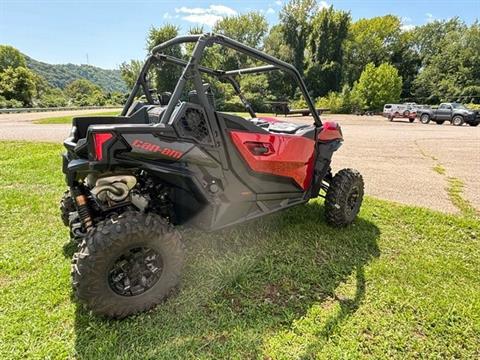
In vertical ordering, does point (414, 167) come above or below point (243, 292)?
below

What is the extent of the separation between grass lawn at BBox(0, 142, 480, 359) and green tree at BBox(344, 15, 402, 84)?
57.1m

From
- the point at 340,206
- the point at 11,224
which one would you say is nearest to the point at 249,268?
the point at 340,206

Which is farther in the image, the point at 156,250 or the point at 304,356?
the point at 156,250

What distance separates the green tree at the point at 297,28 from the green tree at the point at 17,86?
3939 cm

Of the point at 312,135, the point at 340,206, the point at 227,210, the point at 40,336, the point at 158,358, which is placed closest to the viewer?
the point at 158,358

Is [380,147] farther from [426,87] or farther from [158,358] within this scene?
[426,87]

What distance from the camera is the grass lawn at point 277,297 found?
201cm

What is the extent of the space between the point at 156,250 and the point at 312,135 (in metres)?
1.99

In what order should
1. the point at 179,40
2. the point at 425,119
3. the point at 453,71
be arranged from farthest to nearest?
the point at 453,71, the point at 425,119, the point at 179,40

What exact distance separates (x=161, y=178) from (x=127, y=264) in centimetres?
66

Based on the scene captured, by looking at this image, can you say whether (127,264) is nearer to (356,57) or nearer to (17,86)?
(17,86)

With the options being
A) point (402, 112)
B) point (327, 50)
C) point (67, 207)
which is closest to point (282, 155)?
point (67, 207)

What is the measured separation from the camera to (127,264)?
2.19 metres

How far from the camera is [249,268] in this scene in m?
2.84
